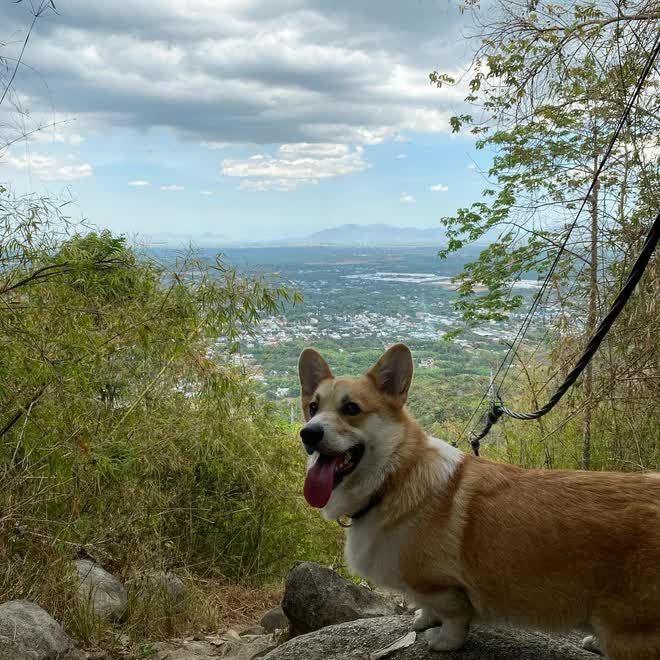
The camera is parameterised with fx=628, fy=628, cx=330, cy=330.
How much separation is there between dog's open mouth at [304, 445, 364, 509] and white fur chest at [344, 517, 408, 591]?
24 cm

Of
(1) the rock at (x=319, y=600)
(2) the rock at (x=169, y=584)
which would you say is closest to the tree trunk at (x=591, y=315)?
(1) the rock at (x=319, y=600)

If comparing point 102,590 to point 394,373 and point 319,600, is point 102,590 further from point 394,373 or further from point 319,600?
point 394,373

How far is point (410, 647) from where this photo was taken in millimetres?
2898

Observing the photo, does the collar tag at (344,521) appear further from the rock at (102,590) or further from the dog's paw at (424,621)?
the rock at (102,590)

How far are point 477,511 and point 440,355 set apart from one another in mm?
11725

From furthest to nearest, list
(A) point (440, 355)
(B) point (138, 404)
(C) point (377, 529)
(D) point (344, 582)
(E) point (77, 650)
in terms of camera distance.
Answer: (A) point (440, 355) < (B) point (138, 404) < (D) point (344, 582) < (E) point (77, 650) < (C) point (377, 529)

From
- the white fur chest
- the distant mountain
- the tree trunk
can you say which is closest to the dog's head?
Result: the white fur chest

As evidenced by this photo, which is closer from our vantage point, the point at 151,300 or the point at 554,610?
the point at 554,610

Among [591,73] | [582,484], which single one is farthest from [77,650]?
[591,73]

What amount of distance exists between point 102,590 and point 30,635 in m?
1.61

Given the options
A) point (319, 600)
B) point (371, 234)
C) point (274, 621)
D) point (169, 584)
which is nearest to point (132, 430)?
point (169, 584)

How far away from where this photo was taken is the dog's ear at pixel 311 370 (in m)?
3.28

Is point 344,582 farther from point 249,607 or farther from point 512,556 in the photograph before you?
point 249,607

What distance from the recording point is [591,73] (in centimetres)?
648
